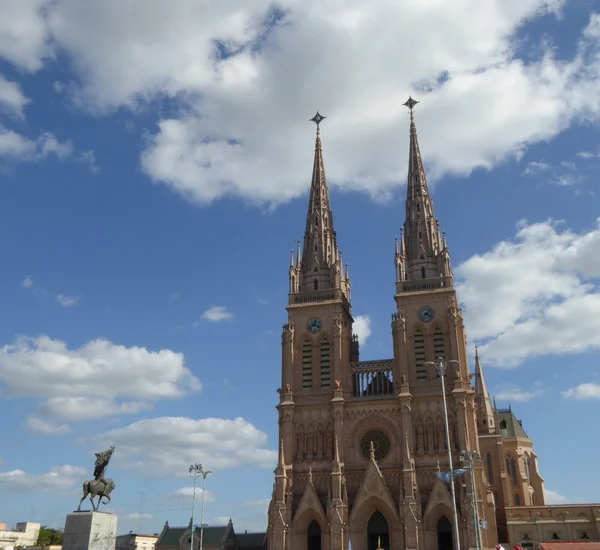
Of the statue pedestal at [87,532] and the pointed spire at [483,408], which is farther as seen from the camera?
the pointed spire at [483,408]

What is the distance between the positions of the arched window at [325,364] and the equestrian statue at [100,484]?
46.1m

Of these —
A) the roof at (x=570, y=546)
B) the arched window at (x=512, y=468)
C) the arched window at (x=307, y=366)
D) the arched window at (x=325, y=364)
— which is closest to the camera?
the roof at (x=570, y=546)

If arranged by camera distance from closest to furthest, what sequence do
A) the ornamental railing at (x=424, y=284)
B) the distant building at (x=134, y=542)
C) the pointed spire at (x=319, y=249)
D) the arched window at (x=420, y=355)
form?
the arched window at (x=420, y=355), the ornamental railing at (x=424, y=284), the pointed spire at (x=319, y=249), the distant building at (x=134, y=542)

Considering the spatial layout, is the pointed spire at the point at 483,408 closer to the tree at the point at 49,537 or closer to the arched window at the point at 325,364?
the arched window at the point at 325,364

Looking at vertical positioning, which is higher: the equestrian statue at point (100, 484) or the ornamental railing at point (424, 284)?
the ornamental railing at point (424, 284)

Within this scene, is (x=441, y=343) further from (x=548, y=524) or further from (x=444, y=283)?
(x=548, y=524)

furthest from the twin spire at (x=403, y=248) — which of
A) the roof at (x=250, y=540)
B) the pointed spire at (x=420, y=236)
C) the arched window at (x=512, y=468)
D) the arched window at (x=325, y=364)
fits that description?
the roof at (x=250, y=540)

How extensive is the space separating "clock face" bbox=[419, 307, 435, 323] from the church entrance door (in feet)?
74.1

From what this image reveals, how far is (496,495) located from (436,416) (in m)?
20.4

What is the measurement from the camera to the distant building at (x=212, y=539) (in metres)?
91.6

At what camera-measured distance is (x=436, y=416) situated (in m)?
72.7

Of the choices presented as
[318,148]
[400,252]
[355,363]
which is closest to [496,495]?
[355,363]

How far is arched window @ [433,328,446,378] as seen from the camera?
7600 centimetres

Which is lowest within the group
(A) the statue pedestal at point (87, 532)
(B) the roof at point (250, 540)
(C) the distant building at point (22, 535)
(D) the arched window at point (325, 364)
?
(A) the statue pedestal at point (87, 532)
